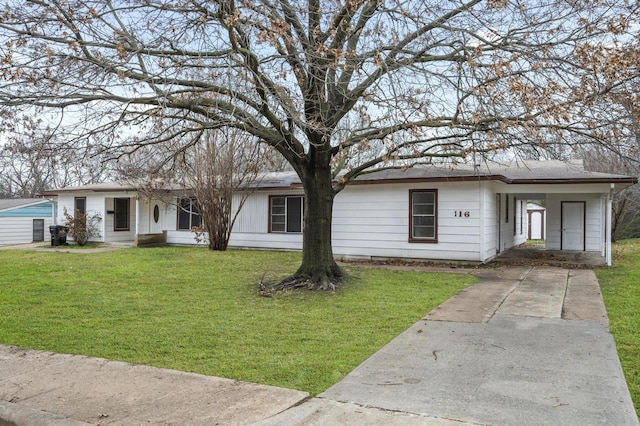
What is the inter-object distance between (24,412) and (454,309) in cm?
624

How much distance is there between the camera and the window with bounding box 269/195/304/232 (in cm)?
1817

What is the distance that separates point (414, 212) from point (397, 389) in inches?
434

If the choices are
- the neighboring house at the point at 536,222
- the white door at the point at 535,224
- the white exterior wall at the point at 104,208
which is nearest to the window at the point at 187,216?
the white exterior wall at the point at 104,208

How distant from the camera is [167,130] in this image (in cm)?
955

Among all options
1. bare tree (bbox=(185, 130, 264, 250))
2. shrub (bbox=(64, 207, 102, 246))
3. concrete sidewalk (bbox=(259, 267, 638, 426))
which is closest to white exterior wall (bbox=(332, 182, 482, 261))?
bare tree (bbox=(185, 130, 264, 250))

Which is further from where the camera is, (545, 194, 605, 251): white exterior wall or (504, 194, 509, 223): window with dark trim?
(504, 194, 509, 223): window with dark trim

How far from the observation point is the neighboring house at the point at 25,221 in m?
23.0

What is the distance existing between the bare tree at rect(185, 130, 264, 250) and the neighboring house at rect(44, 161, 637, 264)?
123 centimetres

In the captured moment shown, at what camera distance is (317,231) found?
10570 millimetres

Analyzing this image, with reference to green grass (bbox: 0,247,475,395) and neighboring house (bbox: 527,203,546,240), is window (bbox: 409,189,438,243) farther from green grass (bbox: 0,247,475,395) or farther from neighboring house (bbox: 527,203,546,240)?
neighboring house (bbox: 527,203,546,240)

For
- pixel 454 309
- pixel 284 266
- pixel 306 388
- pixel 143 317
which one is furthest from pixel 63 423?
pixel 284 266

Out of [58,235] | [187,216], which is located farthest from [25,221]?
[187,216]

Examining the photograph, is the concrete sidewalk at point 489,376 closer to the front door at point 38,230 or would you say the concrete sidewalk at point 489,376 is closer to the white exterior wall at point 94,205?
the white exterior wall at point 94,205

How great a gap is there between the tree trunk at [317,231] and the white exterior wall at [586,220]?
12052mm
